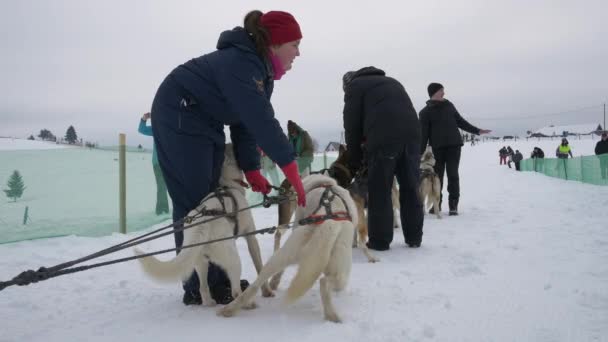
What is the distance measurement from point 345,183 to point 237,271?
1.83 meters

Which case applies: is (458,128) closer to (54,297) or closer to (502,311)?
(502,311)

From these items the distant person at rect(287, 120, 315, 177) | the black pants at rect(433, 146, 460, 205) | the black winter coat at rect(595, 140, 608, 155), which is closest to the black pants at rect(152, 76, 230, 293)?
the black pants at rect(433, 146, 460, 205)

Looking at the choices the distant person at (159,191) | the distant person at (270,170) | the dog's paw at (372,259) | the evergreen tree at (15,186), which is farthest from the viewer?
the distant person at (270,170)

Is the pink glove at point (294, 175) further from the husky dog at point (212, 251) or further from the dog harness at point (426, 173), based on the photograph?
the dog harness at point (426, 173)

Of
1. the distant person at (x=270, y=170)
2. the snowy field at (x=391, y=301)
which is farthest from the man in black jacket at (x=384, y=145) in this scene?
the distant person at (x=270, y=170)

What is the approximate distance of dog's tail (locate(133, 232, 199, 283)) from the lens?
210 cm

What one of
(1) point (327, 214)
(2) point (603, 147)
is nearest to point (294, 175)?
(1) point (327, 214)

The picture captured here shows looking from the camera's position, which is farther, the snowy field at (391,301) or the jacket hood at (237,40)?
the jacket hood at (237,40)

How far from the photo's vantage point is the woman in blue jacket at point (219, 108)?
2.15 metres

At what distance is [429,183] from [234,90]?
4880 millimetres

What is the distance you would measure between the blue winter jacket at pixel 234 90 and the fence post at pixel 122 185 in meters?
3.61

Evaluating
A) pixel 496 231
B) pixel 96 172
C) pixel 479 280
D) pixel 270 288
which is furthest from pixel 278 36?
pixel 96 172

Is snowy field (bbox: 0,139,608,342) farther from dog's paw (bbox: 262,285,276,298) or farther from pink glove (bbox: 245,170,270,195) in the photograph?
pink glove (bbox: 245,170,270,195)

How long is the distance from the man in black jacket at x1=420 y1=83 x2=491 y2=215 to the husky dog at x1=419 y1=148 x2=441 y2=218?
166 mm
